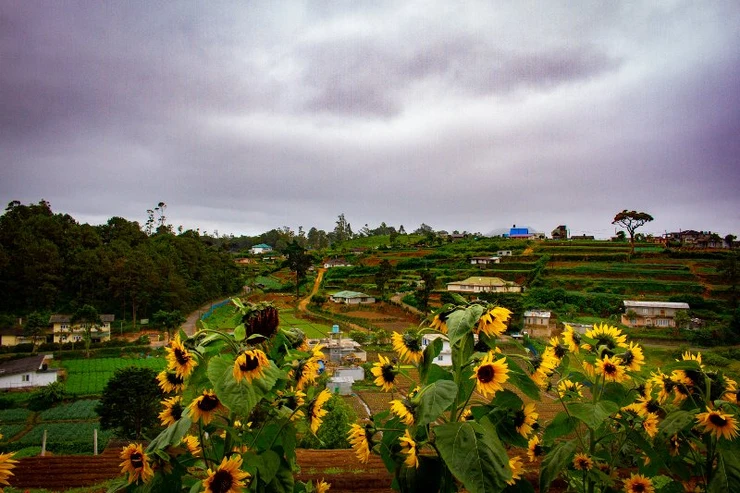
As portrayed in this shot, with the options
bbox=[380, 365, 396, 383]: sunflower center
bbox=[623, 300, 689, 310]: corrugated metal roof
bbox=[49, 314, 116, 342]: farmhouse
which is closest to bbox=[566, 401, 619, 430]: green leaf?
bbox=[380, 365, 396, 383]: sunflower center

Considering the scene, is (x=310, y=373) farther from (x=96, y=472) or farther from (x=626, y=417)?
(x=96, y=472)

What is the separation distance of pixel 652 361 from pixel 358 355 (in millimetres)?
14092

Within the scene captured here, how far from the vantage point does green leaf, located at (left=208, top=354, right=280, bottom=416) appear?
1.32 metres

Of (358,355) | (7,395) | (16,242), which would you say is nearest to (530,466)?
(358,355)

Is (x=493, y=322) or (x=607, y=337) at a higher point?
(x=493, y=322)

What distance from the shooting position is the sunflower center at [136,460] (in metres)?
1.54

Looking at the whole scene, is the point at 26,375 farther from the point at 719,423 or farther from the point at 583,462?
the point at 719,423

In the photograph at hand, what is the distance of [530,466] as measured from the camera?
358 centimetres

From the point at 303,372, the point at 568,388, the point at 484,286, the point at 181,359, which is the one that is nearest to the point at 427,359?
the point at 303,372

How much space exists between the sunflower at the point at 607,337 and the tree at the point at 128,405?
1535cm

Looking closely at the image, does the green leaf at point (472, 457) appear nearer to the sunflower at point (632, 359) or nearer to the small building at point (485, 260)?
the sunflower at point (632, 359)

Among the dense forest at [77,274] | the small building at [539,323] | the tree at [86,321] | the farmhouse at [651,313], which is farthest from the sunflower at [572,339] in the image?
the dense forest at [77,274]

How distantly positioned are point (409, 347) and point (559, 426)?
726 mm

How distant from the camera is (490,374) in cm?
159
